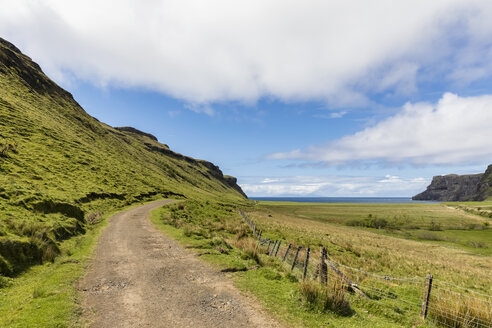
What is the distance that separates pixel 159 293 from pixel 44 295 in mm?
4030

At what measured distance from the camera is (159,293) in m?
9.62

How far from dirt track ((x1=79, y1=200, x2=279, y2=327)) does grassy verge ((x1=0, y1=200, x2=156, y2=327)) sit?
0.50m

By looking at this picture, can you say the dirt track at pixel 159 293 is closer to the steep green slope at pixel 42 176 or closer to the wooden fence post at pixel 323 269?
the steep green slope at pixel 42 176

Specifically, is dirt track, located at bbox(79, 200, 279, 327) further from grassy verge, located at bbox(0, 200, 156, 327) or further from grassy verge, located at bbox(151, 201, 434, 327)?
grassy verge, located at bbox(151, 201, 434, 327)

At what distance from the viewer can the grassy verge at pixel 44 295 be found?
7059mm

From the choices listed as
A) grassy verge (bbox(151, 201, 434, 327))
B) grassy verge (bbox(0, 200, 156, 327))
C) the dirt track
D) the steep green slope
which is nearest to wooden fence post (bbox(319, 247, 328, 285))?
grassy verge (bbox(151, 201, 434, 327))

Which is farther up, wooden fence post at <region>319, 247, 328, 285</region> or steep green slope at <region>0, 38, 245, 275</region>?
steep green slope at <region>0, 38, 245, 275</region>

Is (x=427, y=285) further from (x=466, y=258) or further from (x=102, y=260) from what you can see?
(x=466, y=258)

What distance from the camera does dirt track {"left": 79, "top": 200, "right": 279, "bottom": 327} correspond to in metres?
7.67

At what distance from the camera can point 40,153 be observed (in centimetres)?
4353

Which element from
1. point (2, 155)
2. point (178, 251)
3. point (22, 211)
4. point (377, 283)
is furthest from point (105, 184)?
point (377, 283)

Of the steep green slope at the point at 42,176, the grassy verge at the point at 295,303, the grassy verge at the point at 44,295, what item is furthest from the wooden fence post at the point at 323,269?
the steep green slope at the point at 42,176

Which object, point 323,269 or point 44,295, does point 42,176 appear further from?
point 323,269

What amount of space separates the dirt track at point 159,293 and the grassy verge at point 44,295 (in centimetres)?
50
